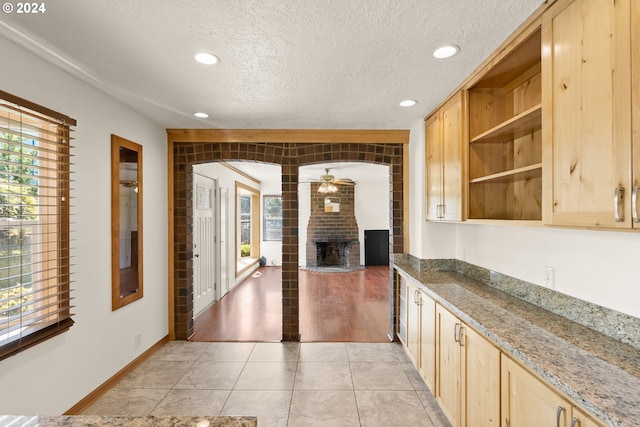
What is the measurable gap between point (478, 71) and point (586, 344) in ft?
5.55

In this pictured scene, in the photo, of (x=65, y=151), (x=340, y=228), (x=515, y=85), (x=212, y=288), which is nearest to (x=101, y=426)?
(x=65, y=151)

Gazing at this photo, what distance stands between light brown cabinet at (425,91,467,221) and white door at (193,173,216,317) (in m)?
3.04

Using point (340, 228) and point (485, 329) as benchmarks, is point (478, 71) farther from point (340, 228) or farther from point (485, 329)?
point (340, 228)

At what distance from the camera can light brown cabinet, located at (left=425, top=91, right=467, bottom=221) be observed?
7.97 ft

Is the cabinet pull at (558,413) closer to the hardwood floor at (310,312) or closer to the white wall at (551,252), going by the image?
the white wall at (551,252)

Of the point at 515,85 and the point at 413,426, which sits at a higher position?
the point at 515,85

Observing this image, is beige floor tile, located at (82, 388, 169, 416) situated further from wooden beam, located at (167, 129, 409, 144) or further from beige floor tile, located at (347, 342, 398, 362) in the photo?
wooden beam, located at (167, 129, 409, 144)

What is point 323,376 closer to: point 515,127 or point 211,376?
point 211,376

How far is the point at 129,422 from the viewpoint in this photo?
858 millimetres

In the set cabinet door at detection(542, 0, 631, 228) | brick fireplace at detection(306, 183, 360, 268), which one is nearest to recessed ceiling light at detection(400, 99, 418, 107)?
cabinet door at detection(542, 0, 631, 228)

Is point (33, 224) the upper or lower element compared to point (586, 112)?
lower

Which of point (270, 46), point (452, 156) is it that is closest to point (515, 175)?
point (452, 156)

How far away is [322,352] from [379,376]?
701mm

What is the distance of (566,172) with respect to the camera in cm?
137
